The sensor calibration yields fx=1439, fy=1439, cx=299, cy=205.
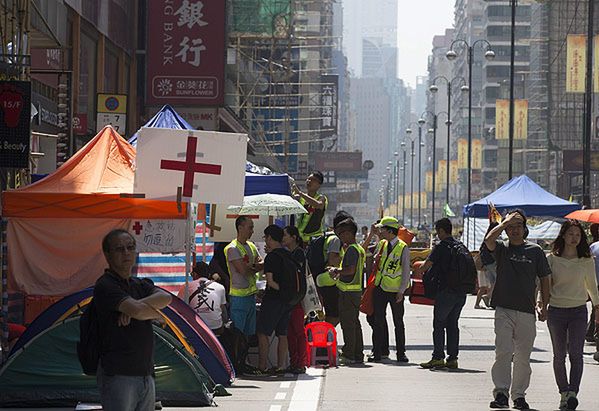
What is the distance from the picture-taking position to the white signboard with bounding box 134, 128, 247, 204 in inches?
606

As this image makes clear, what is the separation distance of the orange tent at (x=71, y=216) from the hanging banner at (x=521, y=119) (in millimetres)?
58179

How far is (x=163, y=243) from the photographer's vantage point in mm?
16250

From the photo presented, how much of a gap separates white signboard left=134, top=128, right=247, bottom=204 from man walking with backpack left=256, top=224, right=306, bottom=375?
1297 mm

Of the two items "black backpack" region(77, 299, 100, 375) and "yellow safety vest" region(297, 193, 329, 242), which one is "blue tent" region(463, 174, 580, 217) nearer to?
"yellow safety vest" region(297, 193, 329, 242)

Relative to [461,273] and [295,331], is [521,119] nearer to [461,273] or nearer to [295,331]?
[461,273]

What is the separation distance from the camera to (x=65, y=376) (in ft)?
45.0

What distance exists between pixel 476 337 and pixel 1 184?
8630 millimetres

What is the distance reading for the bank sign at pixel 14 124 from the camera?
1658 centimetres

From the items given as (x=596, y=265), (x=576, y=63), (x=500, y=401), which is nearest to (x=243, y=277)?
(x=500, y=401)

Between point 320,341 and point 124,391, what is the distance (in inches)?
395

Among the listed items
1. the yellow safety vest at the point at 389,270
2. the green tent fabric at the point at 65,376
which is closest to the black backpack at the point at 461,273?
the yellow safety vest at the point at 389,270

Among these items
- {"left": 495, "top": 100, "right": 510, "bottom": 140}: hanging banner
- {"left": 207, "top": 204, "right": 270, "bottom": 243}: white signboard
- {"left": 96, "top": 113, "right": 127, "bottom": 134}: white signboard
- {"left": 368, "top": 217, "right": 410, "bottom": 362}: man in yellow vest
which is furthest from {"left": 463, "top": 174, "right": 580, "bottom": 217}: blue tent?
{"left": 495, "top": 100, "right": 510, "bottom": 140}: hanging banner

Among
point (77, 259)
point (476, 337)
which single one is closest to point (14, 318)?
point (77, 259)

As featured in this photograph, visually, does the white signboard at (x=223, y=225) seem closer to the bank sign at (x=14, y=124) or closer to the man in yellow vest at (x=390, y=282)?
the man in yellow vest at (x=390, y=282)
